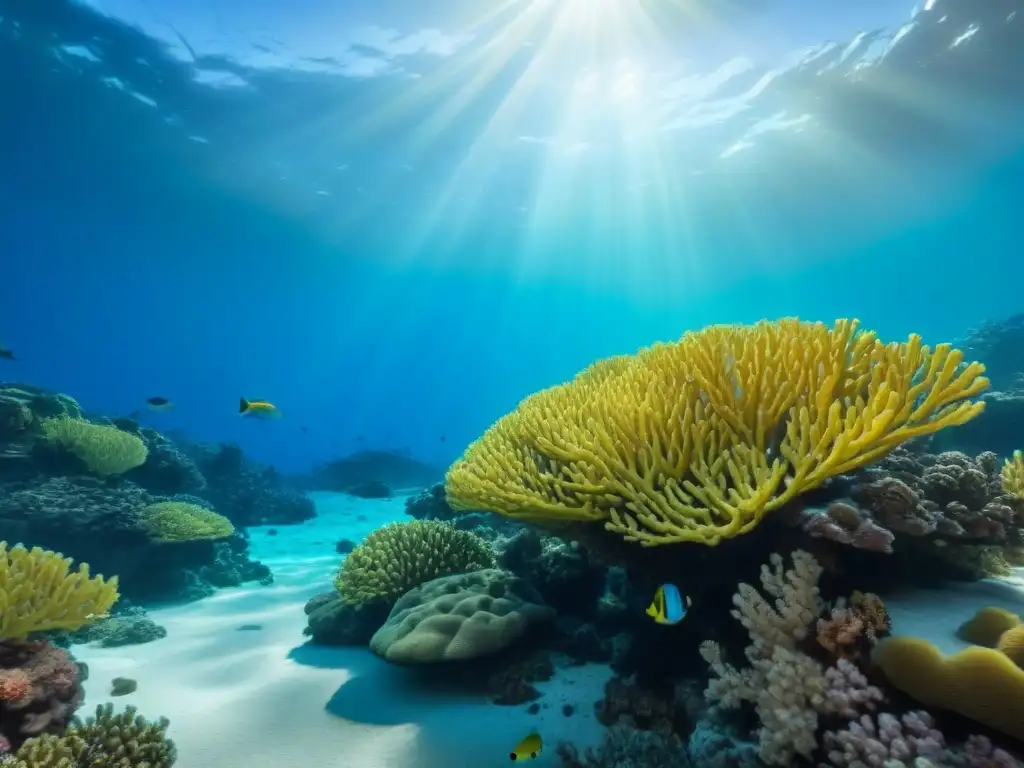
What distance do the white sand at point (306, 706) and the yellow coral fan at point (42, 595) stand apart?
1.12 meters

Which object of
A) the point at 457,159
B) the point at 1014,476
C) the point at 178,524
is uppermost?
the point at 457,159

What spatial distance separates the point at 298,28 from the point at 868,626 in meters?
28.5

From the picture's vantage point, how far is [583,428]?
3.66 meters

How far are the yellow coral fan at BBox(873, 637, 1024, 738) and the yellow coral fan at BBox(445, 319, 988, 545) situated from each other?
2.55 ft

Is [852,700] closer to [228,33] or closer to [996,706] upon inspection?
[996,706]

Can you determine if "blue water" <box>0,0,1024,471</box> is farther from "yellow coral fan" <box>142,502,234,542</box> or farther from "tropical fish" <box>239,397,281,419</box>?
"tropical fish" <box>239,397,281,419</box>

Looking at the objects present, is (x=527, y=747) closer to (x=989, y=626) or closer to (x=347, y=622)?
(x=989, y=626)

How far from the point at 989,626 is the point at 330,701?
15.2 ft

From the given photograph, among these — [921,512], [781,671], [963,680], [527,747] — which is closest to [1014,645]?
[963,680]

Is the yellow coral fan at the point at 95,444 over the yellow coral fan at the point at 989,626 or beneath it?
over

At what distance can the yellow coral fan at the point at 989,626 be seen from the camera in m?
2.37

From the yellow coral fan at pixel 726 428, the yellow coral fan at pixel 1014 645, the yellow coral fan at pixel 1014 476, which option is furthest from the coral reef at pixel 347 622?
the yellow coral fan at pixel 1014 476

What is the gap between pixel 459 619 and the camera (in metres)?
4.48

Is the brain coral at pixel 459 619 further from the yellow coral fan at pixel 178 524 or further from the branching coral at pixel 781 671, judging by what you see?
the yellow coral fan at pixel 178 524
